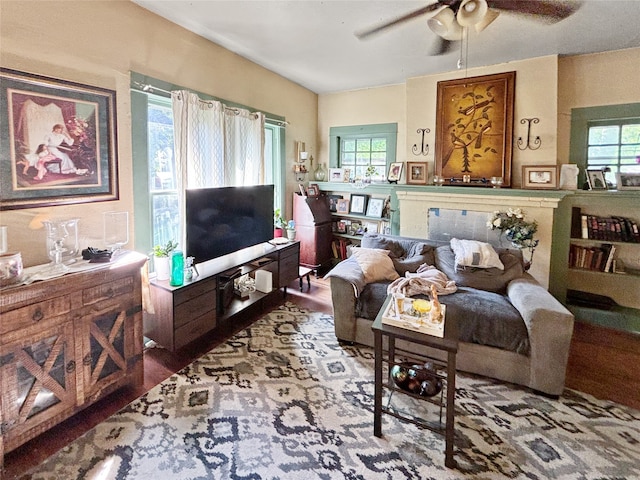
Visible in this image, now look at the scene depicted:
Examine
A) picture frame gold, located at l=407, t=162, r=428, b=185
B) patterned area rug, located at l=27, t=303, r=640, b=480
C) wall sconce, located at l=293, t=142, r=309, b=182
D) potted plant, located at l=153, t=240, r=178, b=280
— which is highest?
wall sconce, located at l=293, t=142, r=309, b=182

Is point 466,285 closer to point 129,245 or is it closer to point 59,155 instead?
point 129,245

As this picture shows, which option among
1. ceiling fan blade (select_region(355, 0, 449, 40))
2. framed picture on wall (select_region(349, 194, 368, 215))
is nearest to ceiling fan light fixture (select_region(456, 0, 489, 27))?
ceiling fan blade (select_region(355, 0, 449, 40))

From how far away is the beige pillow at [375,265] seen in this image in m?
3.06

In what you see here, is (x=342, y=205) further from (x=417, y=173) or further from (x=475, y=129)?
(x=475, y=129)

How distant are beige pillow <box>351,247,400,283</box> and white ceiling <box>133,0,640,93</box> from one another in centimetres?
196

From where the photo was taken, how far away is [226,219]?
10.7 ft

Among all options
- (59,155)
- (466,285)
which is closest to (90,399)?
(59,155)

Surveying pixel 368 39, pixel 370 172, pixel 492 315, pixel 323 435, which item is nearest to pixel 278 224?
pixel 370 172

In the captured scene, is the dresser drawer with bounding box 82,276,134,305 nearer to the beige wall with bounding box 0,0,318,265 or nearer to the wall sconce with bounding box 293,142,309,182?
the beige wall with bounding box 0,0,318,265

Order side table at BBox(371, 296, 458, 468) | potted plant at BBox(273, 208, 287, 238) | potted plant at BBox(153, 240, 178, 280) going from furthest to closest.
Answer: potted plant at BBox(273, 208, 287, 238)
potted plant at BBox(153, 240, 178, 280)
side table at BBox(371, 296, 458, 468)

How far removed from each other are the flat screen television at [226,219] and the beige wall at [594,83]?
3276 millimetres

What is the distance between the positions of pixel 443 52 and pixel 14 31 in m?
3.43

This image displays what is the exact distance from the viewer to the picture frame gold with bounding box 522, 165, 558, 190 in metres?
3.62

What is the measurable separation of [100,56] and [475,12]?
2.50m
